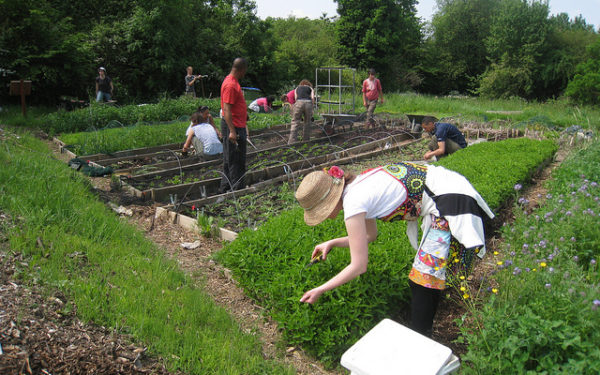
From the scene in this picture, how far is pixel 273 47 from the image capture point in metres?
26.8

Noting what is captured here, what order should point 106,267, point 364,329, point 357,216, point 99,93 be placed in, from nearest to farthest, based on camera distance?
point 357,216, point 364,329, point 106,267, point 99,93

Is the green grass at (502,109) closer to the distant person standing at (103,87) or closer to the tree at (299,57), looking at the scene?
the tree at (299,57)

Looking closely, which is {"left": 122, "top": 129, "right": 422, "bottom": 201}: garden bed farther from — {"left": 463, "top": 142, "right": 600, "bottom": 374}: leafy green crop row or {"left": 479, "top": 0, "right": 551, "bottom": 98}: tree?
{"left": 479, "top": 0, "right": 551, "bottom": 98}: tree

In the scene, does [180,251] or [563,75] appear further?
[563,75]

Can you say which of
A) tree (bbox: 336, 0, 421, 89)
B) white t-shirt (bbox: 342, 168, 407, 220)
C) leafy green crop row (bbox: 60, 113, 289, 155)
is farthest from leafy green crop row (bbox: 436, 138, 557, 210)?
tree (bbox: 336, 0, 421, 89)

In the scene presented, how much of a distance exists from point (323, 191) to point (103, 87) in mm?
13143

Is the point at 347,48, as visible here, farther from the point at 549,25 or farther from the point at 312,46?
the point at 549,25

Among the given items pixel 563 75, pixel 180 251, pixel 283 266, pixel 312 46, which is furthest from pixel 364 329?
pixel 312 46

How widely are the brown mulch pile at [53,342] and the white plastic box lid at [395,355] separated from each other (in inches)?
51.9

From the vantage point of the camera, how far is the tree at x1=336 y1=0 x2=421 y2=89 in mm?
32438

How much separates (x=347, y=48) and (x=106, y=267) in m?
33.1

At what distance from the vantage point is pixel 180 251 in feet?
15.1

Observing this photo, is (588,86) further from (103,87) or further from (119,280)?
(119,280)

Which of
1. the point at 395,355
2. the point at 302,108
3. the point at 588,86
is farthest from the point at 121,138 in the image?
the point at 588,86
